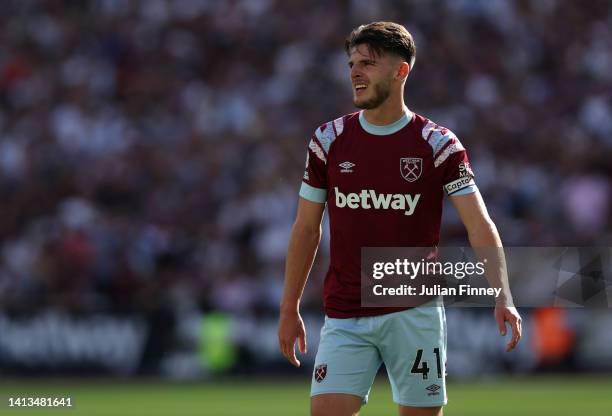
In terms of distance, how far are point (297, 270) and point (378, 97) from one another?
3.06ft

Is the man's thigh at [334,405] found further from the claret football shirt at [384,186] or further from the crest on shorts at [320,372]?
the claret football shirt at [384,186]

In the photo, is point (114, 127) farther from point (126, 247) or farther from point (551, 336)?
point (551, 336)

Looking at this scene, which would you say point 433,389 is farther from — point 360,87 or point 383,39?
point 383,39

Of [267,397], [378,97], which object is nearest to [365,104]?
[378,97]

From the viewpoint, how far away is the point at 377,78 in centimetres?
607

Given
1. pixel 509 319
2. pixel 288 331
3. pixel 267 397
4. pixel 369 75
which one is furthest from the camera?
pixel 267 397

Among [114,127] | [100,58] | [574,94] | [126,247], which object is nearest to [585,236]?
[574,94]

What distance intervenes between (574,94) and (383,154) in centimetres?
1246

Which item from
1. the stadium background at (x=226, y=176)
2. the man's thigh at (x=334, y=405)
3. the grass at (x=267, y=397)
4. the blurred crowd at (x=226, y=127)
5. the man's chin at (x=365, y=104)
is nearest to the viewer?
the man's thigh at (x=334, y=405)

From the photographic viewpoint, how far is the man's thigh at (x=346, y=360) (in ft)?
19.6

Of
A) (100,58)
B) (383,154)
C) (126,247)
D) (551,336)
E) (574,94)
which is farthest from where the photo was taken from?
(100,58)

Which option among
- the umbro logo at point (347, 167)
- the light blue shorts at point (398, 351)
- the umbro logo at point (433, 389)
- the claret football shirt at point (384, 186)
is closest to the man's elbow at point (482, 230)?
the claret football shirt at point (384, 186)

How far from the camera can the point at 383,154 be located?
612cm

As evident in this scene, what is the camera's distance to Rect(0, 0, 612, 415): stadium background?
15414 millimetres
